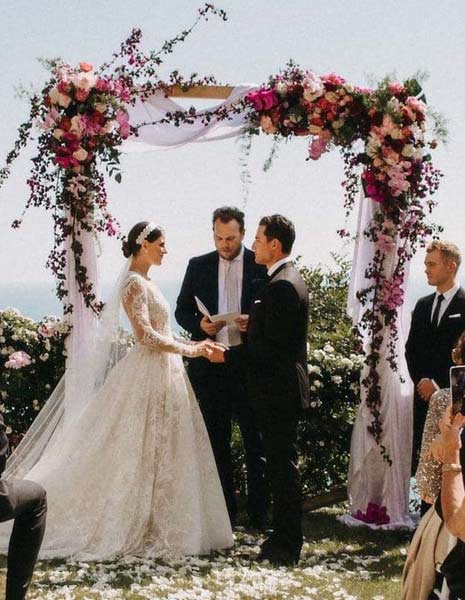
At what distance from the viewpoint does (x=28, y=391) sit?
714 cm

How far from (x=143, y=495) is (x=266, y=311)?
55.4 inches

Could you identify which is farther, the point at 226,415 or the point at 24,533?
the point at 226,415

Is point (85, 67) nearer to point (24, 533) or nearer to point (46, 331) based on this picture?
point (46, 331)

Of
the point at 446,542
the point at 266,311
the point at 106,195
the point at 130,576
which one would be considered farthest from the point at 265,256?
the point at 446,542

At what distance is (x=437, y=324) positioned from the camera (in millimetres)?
6336

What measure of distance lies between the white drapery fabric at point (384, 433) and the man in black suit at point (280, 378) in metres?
1.09

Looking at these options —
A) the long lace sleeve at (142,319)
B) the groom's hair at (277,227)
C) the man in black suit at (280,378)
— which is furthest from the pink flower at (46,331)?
the groom's hair at (277,227)

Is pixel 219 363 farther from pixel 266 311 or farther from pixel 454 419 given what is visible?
pixel 454 419

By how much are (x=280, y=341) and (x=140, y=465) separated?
1223 mm

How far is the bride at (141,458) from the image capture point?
5617 mm

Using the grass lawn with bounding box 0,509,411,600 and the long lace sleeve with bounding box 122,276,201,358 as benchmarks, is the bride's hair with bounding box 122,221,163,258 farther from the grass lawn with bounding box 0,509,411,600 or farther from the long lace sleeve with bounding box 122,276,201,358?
the grass lawn with bounding box 0,509,411,600

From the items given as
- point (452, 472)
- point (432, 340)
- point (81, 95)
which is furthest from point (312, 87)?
point (452, 472)

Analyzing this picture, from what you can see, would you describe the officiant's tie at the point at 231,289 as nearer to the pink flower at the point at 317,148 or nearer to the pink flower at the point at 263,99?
the pink flower at the point at 317,148

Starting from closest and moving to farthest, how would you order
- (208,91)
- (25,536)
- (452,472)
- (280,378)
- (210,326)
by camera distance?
(452,472) → (25,536) → (280,378) → (210,326) → (208,91)
